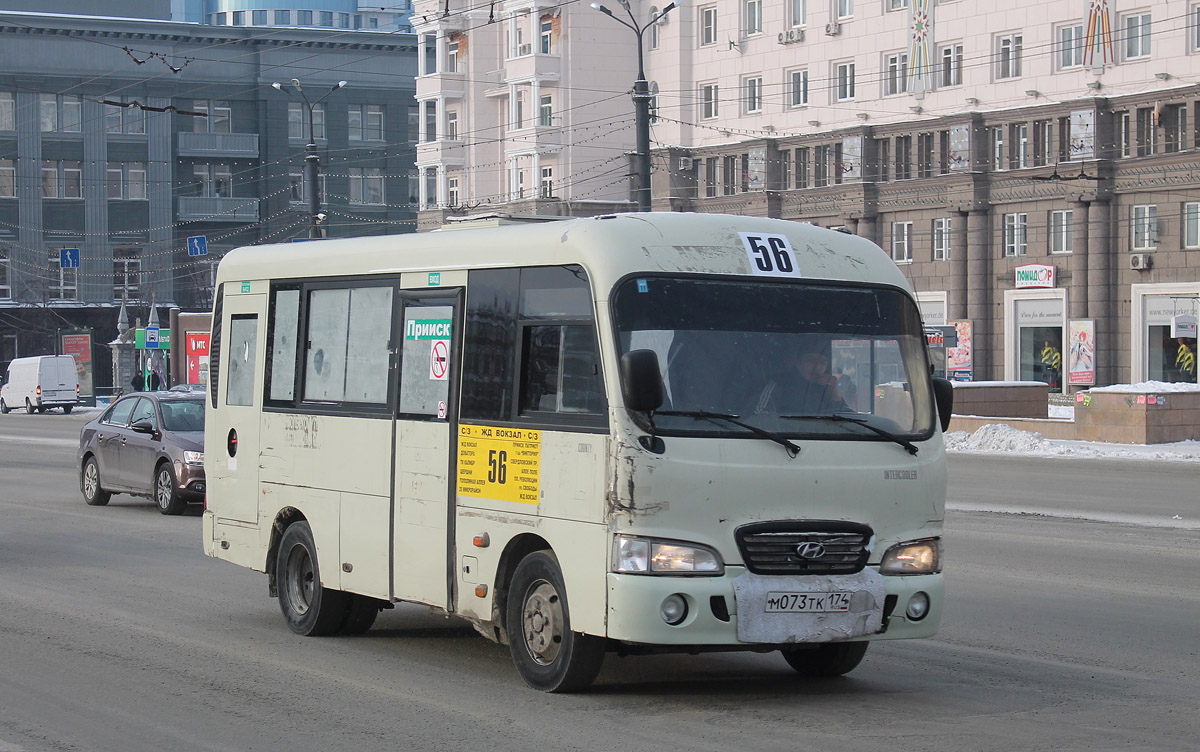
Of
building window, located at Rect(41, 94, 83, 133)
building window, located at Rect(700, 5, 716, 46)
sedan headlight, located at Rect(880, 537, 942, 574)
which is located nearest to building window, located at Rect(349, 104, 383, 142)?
building window, located at Rect(41, 94, 83, 133)

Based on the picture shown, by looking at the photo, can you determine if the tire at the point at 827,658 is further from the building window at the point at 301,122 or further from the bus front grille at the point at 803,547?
the building window at the point at 301,122

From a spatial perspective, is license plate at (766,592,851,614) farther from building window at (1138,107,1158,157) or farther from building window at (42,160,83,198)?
building window at (42,160,83,198)

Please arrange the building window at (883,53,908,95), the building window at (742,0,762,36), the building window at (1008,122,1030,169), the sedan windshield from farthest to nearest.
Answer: the building window at (742,0,762,36)
the building window at (883,53,908,95)
the building window at (1008,122,1030,169)
the sedan windshield

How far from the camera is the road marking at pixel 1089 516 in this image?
17.8 meters

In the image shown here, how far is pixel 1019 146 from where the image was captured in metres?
52.2

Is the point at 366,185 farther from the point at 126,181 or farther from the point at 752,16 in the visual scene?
the point at 752,16

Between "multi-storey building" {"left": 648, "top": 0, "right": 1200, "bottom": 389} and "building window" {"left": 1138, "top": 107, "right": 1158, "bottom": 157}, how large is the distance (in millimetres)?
69

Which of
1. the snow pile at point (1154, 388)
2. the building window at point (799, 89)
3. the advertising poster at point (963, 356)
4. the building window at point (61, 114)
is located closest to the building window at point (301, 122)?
the building window at point (61, 114)

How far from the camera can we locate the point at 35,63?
79.1 metres

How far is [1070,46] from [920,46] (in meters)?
6.18

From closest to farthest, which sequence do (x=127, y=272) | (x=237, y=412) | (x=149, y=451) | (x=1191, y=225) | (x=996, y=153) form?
1. (x=237, y=412)
2. (x=149, y=451)
3. (x=1191, y=225)
4. (x=996, y=153)
5. (x=127, y=272)

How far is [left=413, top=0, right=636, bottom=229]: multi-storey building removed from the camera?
224ft

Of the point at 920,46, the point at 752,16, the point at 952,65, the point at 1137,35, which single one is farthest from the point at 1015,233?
the point at 752,16

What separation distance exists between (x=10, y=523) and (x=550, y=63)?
5223 cm
